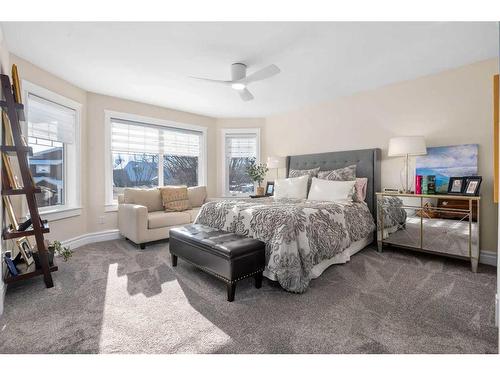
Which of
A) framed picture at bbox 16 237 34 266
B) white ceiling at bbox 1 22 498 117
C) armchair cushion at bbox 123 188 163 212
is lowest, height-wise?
framed picture at bbox 16 237 34 266

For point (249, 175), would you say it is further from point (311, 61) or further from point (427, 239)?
point (427, 239)

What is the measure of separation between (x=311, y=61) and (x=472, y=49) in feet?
5.54

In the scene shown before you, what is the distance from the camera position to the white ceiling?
7.18 feet

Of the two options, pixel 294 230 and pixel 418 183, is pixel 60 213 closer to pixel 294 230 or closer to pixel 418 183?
pixel 294 230

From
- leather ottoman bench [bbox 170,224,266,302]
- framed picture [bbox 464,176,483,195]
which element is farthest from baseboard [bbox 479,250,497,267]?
leather ottoman bench [bbox 170,224,266,302]

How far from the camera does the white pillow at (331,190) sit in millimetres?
3299

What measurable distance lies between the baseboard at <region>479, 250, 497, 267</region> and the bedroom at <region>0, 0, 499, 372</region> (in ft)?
0.08

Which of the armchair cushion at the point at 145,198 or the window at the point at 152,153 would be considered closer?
the armchair cushion at the point at 145,198

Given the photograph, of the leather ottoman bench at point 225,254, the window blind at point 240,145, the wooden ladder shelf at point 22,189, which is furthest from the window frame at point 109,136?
the leather ottoman bench at point 225,254

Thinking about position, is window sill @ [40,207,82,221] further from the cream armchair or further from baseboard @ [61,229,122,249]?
the cream armchair

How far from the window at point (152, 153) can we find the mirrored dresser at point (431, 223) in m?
3.65

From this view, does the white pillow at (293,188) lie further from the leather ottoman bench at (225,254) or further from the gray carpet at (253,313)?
the leather ottoman bench at (225,254)
